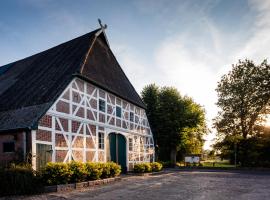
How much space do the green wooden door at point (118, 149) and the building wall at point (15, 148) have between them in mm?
7930

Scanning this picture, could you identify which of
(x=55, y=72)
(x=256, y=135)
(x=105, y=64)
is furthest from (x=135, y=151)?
(x=256, y=135)

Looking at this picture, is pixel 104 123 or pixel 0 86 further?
pixel 0 86

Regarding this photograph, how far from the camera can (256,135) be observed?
31.3 metres

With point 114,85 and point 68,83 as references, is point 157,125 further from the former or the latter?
point 68,83

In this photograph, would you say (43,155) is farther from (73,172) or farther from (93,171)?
(93,171)

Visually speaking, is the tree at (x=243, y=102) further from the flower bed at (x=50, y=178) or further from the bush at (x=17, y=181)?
the bush at (x=17, y=181)

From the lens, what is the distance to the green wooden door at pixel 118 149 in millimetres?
20359

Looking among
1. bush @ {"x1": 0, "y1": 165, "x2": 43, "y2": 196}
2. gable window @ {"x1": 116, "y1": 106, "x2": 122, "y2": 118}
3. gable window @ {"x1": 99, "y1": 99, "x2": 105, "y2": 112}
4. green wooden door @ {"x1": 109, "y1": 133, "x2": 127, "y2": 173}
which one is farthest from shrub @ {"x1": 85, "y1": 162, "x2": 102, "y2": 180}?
gable window @ {"x1": 116, "y1": 106, "x2": 122, "y2": 118}

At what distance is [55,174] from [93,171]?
285 centimetres

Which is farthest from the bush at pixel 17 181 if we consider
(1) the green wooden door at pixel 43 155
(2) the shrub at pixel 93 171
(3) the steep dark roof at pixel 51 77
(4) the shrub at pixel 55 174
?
(2) the shrub at pixel 93 171

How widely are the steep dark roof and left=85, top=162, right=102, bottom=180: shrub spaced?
3663 millimetres

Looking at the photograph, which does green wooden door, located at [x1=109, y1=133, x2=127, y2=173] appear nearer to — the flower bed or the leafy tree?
the flower bed

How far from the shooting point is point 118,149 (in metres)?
21.4

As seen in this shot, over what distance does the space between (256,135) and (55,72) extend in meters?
24.5
